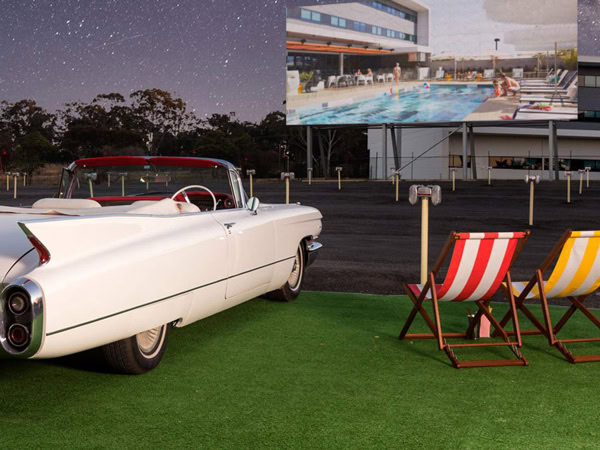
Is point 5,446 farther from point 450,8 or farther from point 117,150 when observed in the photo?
point 117,150

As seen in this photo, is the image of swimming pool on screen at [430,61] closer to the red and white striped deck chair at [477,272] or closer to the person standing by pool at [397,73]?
the person standing by pool at [397,73]

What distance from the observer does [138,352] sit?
492 cm

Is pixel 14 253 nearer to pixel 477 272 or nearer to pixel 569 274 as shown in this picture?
pixel 477 272

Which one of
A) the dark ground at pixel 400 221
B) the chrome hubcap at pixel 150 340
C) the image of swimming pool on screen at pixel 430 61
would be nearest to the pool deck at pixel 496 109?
the image of swimming pool on screen at pixel 430 61

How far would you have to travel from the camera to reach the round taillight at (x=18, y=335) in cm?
385

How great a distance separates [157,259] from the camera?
462cm

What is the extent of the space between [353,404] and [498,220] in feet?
61.6

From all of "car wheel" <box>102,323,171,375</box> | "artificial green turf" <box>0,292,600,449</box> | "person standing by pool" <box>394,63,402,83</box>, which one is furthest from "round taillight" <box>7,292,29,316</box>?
"person standing by pool" <box>394,63,402,83</box>

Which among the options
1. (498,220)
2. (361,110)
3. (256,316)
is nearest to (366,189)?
(361,110)

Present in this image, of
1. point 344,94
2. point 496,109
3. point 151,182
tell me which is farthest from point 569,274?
point 344,94

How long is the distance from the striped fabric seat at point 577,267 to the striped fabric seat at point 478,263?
0.35 metres

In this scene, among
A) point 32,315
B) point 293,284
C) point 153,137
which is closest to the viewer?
point 32,315

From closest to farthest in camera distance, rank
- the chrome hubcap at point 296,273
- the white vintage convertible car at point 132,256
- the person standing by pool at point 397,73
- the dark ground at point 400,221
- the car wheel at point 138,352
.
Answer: the white vintage convertible car at point 132,256 → the car wheel at point 138,352 → the chrome hubcap at point 296,273 → the dark ground at point 400,221 → the person standing by pool at point 397,73

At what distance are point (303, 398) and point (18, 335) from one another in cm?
173
